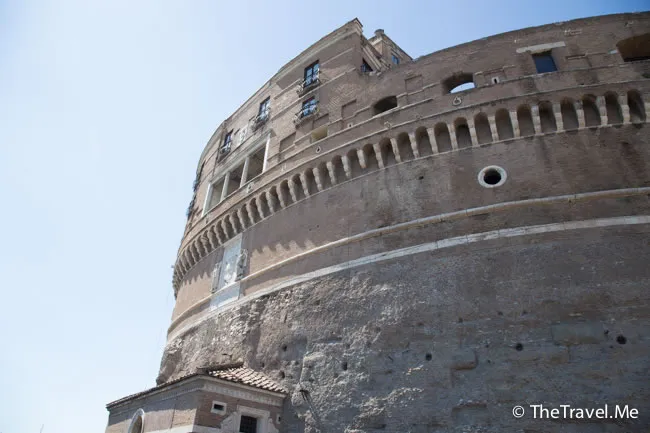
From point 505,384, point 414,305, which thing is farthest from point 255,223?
point 505,384

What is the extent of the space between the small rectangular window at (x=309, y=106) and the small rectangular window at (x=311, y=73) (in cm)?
70

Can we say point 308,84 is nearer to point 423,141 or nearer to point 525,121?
point 423,141

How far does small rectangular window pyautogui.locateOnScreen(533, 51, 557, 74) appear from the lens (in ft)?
34.5

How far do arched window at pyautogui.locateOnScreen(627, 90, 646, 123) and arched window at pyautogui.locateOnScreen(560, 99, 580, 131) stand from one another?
101cm

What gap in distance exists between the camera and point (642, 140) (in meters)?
8.57

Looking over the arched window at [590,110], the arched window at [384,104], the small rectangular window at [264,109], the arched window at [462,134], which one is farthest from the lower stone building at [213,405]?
the small rectangular window at [264,109]

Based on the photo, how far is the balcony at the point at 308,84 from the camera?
13781mm

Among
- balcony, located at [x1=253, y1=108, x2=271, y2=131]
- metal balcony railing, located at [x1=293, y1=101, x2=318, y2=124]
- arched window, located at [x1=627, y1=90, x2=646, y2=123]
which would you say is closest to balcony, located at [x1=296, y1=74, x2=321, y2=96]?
metal balcony railing, located at [x1=293, y1=101, x2=318, y2=124]

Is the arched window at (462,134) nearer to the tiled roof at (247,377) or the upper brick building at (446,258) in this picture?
the upper brick building at (446,258)

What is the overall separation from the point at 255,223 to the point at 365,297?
191 inches

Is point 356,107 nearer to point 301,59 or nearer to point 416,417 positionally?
point 301,59

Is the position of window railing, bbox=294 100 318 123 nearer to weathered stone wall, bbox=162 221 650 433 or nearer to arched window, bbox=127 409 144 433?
weathered stone wall, bbox=162 221 650 433

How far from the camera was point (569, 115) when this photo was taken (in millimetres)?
9258

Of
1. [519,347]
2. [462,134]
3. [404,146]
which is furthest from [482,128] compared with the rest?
[519,347]
